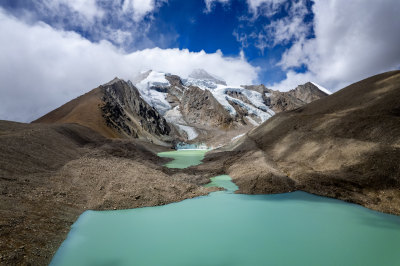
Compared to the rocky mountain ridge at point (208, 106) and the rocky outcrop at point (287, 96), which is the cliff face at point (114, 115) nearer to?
the rocky mountain ridge at point (208, 106)

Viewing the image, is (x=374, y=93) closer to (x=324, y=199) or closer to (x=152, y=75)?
(x=324, y=199)

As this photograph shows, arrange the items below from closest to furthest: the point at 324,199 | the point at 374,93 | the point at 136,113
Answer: the point at 324,199
the point at 374,93
the point at 136,113

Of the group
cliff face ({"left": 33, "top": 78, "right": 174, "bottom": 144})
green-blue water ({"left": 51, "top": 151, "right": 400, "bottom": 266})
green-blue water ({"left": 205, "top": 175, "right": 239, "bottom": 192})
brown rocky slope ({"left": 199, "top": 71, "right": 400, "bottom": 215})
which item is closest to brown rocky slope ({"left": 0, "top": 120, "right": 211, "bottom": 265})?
green-blue water ({"left": 51, "top": 151, "right": 400, "bottom": 266})

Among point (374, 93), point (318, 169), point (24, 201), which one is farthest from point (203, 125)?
point (24, 201)

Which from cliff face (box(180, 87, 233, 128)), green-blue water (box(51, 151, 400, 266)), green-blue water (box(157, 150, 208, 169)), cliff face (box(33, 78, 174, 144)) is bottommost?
green-blue water (box(51, 151, 400, 266))

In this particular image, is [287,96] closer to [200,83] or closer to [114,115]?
[200,83]

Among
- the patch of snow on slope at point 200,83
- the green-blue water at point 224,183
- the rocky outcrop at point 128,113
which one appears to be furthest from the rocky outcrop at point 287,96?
the green-blue water at point 224,183

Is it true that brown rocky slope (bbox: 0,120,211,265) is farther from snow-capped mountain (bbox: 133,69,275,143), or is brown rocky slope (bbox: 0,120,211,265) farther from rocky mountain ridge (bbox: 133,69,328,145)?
snow-capped mountain (bbox: 133,69,275,143)
